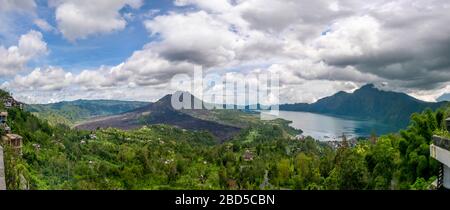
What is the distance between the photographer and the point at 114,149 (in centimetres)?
4322

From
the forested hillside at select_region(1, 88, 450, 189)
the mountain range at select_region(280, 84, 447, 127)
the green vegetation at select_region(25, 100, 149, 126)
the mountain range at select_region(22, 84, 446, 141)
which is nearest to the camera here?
the forested hillside at select_region(1, 88, 450, 189)

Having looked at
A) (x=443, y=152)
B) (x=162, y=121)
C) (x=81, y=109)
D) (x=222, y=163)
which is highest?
(x=443, y=152)

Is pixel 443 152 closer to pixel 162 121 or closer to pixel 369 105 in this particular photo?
pixel 162 121

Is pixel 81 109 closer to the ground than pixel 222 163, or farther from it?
farther from it

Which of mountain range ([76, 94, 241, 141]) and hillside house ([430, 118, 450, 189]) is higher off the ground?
hillside house ([430, 118, 450, 189])

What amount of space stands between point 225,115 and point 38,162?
6141 centimetres

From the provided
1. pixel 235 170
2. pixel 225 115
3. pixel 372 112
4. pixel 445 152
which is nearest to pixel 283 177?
pixel 235 170

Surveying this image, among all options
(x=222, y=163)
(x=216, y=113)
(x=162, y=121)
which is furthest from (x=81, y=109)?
(x=222, y=163)

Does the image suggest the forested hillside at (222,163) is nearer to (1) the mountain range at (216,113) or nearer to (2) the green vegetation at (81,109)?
(1) the mountain range at (216,113)

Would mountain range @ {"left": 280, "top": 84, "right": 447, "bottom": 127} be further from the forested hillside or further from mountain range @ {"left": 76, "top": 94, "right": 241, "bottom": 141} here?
the forested hillside

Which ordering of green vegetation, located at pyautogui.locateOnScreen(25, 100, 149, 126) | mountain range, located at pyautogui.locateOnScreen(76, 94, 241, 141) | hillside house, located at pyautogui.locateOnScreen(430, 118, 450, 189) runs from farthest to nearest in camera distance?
1. green vegetation, located at pyautogui.locateOnScreen(25, 100, 149, 126)
2. mountain range, located at pyautogui.locateOnScreen(76, 94, 241, 141)
3. hillside house, located at pyautogui.locateOnScreen(430, 118, 450, 189)

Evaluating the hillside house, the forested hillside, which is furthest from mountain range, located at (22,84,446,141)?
the hillside house
